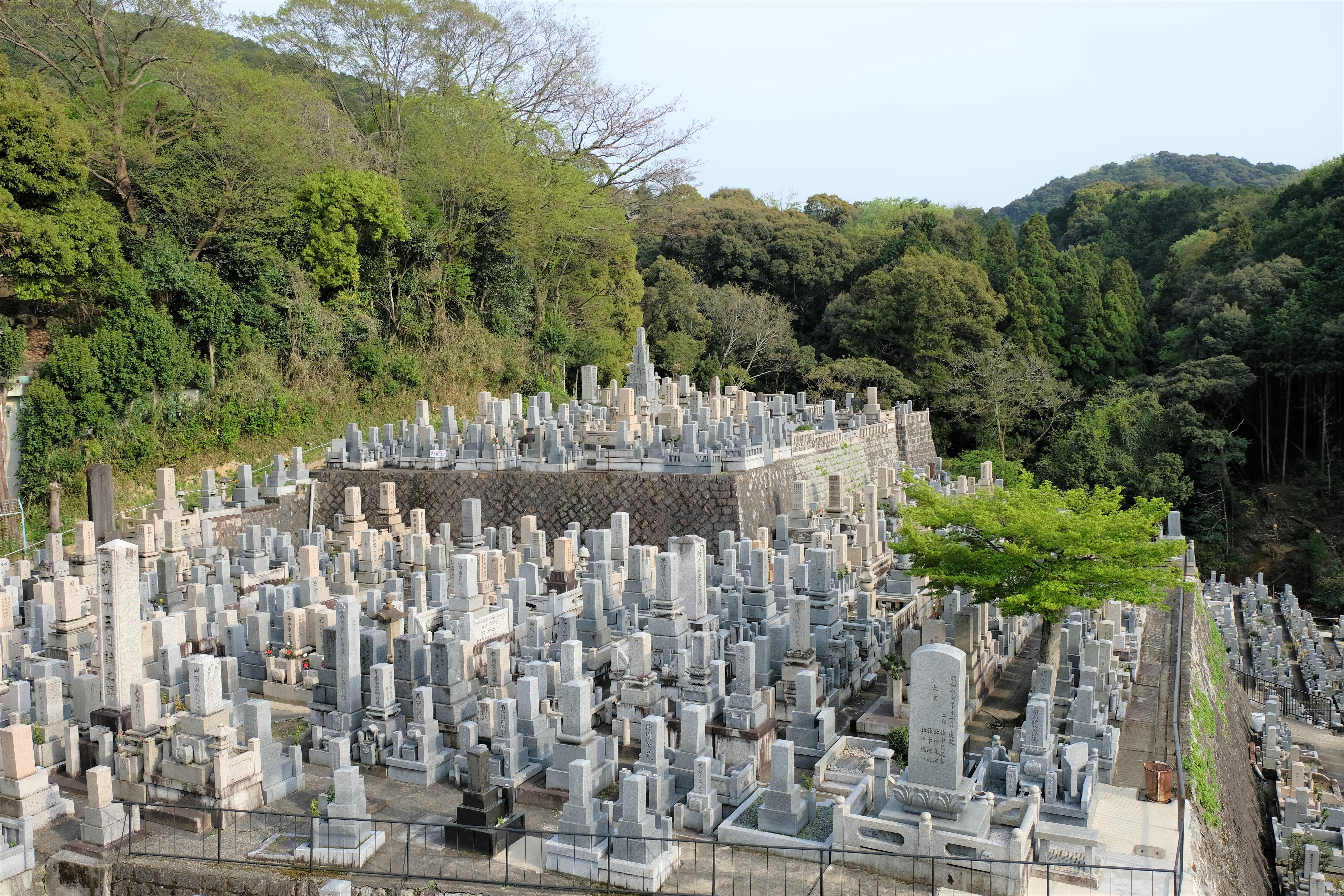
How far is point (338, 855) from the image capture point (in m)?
7.77

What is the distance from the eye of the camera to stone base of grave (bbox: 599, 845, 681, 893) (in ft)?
24.3

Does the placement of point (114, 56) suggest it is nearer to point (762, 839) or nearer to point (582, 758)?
point (582, 758)

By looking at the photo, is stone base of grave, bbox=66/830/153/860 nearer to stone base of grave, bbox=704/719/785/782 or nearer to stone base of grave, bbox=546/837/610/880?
stone base of grave, bbox=546/837/610/880

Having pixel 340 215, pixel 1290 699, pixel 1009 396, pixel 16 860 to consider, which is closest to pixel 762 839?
pixel 16 860

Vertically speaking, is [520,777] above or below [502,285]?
below

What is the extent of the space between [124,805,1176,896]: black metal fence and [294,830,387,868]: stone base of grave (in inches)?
0.4

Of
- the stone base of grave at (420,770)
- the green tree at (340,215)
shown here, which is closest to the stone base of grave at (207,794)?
the stone base of grave at (420,770)

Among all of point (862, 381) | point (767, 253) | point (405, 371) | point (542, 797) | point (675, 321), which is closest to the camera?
point (542, 797)

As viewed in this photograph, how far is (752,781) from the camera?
9.09m

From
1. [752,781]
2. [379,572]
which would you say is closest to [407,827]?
[752,781]

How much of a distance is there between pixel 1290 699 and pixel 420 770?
61.1 feet

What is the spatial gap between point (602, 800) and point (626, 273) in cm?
3015

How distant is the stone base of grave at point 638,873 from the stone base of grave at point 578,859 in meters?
0.04

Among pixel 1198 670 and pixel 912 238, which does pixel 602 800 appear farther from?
pixel 912 238
